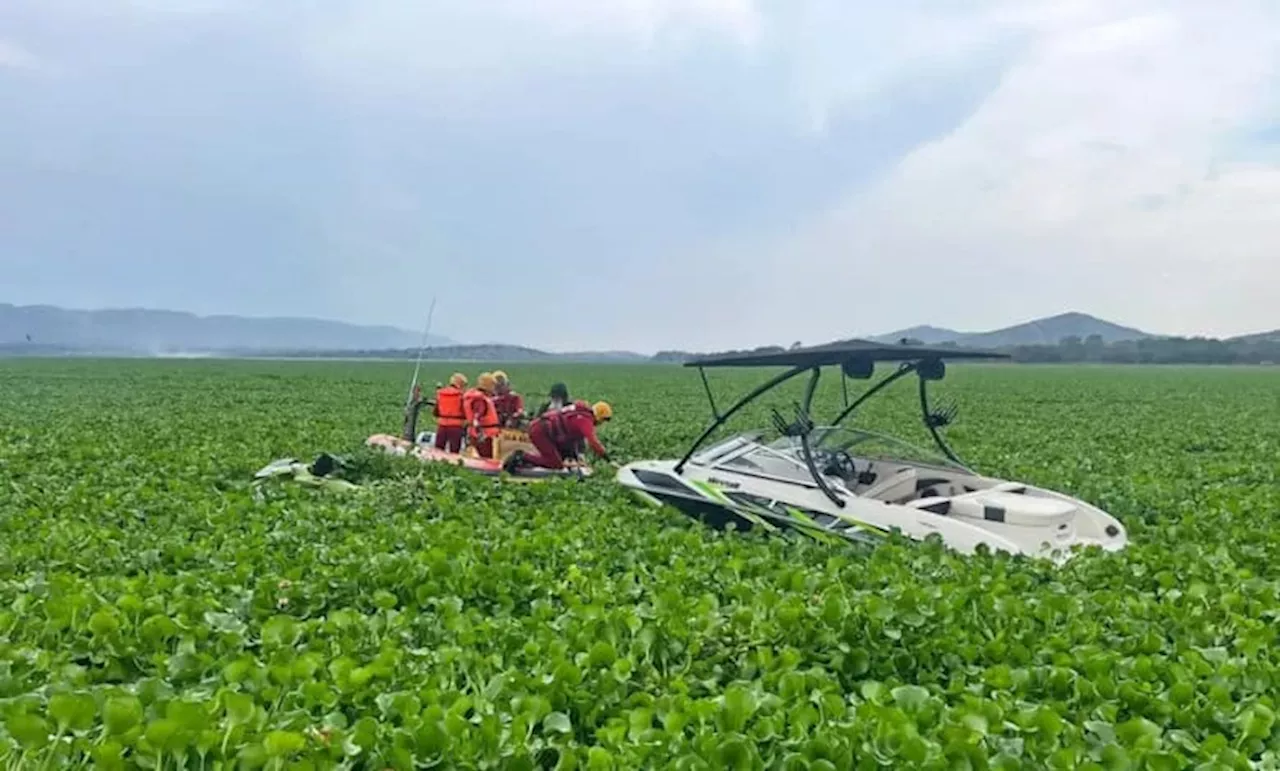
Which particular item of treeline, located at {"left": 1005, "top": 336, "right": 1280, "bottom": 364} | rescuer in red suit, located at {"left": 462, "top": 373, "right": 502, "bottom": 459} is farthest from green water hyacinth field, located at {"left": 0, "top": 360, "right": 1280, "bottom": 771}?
treeline, located at {"left": 1005, "top": 336, "right": 1280, "bottom": 364}

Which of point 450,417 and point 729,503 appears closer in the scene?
point 729,503

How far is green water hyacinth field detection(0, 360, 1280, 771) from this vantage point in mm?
3137

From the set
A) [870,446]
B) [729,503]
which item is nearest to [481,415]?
[729,503]

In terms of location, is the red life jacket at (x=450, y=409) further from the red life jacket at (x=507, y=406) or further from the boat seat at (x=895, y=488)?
Result: the boat seat at (x=895, y=488)

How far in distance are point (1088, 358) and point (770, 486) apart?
423ft

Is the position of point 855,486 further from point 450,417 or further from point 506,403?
point 450,417

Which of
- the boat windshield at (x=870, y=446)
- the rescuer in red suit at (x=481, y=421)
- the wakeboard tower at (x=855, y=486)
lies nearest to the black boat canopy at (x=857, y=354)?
the wakeboard tower at (x=855, y=486)

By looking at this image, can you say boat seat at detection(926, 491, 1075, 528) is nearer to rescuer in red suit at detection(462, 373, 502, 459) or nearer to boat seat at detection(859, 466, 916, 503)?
boat seat at detection(859, 466, 916, 503)

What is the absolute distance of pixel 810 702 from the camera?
3.66 meters

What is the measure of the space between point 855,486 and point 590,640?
4.63m

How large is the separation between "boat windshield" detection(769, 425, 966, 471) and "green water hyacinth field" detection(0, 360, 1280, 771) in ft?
3.19

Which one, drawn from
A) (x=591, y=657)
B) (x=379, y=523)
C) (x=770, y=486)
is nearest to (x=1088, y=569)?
(x=770, y=486)

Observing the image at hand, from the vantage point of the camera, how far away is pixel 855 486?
8.46 m

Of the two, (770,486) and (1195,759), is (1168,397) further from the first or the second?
(1195,759)
